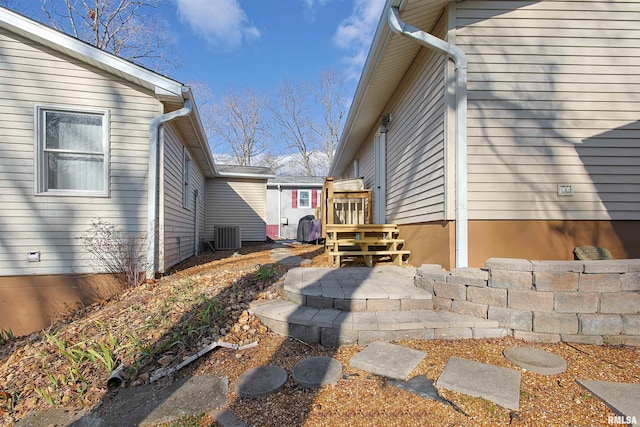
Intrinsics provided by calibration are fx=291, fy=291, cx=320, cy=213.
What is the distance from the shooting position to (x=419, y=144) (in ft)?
13.5

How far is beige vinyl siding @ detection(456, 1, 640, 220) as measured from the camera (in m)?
3.20

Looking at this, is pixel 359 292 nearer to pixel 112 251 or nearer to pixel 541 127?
pixel 541 127

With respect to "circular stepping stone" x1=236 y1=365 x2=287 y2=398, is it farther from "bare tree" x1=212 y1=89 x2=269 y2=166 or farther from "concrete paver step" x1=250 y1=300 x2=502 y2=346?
"bare tree" x1=212 y1=89 x2=269 y2=166

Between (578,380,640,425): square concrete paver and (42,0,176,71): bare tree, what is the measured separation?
572 inches

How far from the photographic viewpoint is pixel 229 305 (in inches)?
122

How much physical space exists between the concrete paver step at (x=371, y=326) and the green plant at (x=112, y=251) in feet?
9.82

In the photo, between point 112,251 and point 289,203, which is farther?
point 289,203

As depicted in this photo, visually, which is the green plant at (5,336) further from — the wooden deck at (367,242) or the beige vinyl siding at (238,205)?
the beige vinyl siding at (238,205)

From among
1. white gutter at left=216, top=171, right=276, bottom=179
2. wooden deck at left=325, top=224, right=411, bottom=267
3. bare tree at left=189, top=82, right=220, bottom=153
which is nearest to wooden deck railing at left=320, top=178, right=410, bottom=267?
wooden deck at left=325, top=224, right=411, bottom=267

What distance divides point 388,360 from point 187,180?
6728 millimetres

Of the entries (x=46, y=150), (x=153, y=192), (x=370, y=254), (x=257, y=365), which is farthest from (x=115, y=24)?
(x=257, y=365)

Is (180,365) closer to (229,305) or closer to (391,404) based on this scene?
(229,305)

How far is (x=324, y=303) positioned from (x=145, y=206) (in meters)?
3.52

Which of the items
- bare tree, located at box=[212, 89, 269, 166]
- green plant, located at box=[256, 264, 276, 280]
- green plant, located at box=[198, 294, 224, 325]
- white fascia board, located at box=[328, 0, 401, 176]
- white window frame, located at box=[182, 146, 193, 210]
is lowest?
green plant, located at box=[198, 294, 224, 325]
